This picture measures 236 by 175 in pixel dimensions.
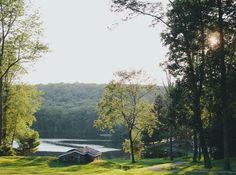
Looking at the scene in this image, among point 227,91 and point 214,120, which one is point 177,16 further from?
point 214,120

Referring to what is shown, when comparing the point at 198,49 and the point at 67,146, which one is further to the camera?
the point at 67,146

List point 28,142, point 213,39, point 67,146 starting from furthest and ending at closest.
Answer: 1. point 67,146
2. point 28,142
3. point 213,39

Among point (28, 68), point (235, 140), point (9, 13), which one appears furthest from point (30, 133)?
point (235, 140)

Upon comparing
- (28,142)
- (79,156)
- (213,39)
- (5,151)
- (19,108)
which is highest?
(213,39)

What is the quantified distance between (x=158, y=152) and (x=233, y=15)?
66.1 m

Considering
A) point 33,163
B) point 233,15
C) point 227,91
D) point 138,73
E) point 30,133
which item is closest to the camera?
point 233,15

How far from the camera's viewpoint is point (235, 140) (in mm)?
53156

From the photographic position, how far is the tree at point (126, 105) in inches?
2835

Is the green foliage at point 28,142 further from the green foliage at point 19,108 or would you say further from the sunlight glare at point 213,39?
the sunlight glare at point 213,39

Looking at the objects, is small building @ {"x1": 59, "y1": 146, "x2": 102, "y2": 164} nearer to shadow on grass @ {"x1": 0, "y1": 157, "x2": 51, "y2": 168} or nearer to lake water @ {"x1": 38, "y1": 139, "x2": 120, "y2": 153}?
shadow on grass @ {"x1": 0, "y1": 157, "x2": 51, "y2": 168}

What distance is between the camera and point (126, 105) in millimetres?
73250

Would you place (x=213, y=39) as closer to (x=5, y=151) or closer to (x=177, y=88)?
(x=177, y=88)

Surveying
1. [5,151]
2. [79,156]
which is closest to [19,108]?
[79,156]

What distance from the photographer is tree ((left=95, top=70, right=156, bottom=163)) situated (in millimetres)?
72000
